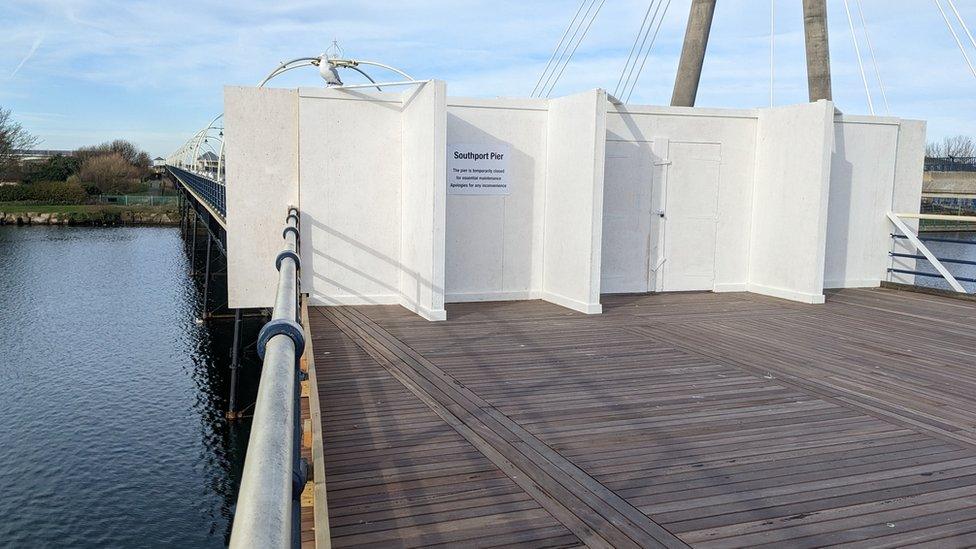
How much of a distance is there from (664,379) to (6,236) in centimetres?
5150

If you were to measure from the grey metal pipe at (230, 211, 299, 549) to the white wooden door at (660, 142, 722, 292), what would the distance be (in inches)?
319

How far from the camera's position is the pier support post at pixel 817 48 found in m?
10.0

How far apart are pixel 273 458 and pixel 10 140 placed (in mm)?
67139

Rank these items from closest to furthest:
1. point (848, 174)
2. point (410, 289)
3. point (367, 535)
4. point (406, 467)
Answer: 1. point (367, 535)
2. point (406, 467)
3. point (410, 289)
4. point (848, 174)

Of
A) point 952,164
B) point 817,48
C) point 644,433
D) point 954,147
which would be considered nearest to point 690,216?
point 817,48

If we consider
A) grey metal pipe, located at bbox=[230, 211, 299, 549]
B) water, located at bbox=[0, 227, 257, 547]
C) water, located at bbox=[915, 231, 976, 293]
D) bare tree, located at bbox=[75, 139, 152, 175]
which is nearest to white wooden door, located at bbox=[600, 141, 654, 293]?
water, located at bbox=[915, 231, 976, 293]

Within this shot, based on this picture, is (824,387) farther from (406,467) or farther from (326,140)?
(326,140)

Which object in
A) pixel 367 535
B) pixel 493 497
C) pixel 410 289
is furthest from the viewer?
Answer: pixel 410 289

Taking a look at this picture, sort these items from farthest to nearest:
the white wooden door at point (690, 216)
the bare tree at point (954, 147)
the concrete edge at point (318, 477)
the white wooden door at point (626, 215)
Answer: the bare tree at point (954, 147), the white wooden door at point (690, 216), the white wooden door at point (626, 215), the concrete edge at point (318, 477)

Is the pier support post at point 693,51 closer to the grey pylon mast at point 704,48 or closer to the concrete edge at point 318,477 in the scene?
the grey pylon mast at point 704,48

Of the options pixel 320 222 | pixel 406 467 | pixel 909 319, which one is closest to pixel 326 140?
pixel 320 222

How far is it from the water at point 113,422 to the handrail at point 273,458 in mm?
10176

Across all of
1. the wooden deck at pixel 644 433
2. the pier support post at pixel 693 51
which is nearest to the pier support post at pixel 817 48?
the pier support post at pixel 693 51

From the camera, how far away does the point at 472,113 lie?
8172 millimetres
